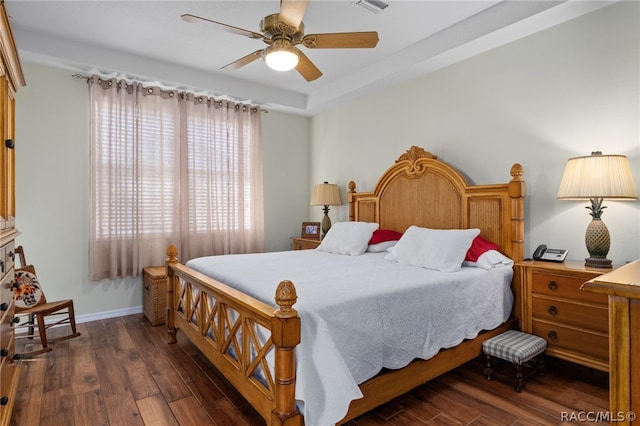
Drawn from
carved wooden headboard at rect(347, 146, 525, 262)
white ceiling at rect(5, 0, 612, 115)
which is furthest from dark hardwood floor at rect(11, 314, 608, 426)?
white ceiling at rect(5, 0, 612, 115)

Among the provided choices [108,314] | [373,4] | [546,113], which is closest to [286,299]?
[373,4]

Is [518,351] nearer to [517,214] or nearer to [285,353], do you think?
[517,214]

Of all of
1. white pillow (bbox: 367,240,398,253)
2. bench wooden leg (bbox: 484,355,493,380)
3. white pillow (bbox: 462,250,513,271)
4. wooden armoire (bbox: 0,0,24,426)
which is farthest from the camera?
white pillow (bbox: 367,240,398,253)

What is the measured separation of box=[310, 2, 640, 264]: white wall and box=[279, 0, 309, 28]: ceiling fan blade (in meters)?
1.91

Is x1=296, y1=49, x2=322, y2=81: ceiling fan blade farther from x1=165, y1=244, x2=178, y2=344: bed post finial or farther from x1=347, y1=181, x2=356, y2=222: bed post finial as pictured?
x1=165, y1=244, x2=178, y2=344: bed post finial

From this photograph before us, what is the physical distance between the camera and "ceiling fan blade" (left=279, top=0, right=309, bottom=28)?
196 centimetres

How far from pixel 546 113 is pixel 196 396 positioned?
326cm

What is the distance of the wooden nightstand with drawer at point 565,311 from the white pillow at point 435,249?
1.59 ft

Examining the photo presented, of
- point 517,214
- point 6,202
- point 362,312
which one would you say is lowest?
point 362,312

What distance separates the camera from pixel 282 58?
7.61ft

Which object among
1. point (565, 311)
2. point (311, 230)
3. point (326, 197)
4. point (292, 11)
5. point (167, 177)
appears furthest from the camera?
point (311, 230)

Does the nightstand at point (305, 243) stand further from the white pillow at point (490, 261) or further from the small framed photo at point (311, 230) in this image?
the white pillow at point (490, 261)

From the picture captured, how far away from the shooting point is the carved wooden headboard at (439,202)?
110 inches

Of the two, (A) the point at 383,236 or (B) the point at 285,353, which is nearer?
(B) the point at 285,353
